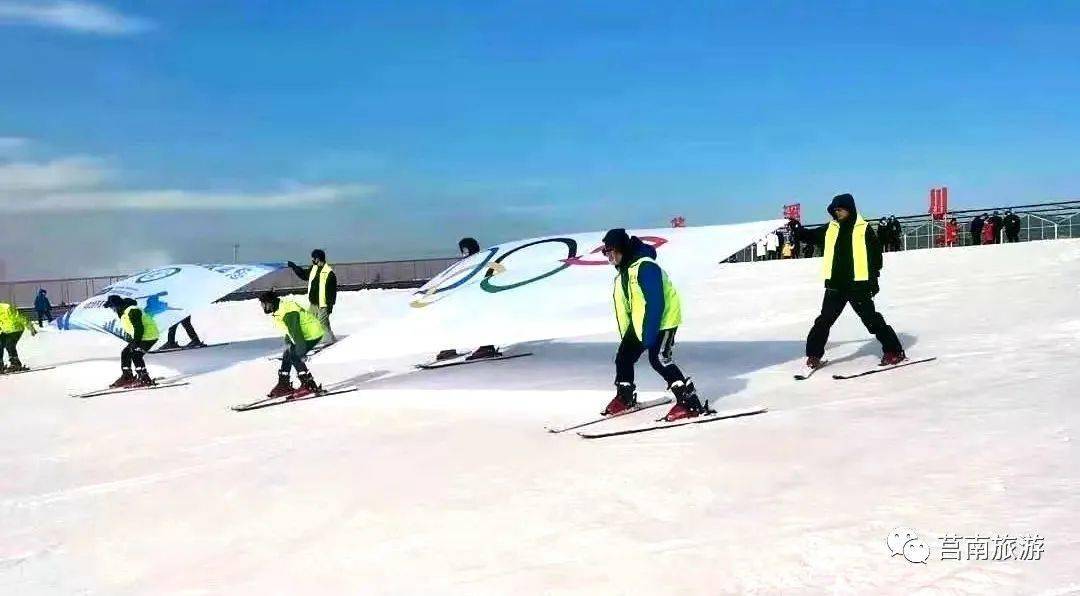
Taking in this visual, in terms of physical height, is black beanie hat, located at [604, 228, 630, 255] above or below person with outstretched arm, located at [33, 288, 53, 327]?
above

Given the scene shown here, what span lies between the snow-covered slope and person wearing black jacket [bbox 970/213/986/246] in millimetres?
15693

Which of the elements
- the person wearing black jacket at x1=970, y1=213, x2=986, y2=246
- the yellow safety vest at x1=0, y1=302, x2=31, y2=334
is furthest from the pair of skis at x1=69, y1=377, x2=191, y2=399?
the person wearing black jacket at x1=970, y1=213, x2=986, y2=246

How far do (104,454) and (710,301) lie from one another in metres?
13.0

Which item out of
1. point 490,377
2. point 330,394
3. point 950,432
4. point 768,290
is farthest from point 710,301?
point 950,432

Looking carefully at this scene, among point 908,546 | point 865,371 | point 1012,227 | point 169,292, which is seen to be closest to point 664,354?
point 865,371

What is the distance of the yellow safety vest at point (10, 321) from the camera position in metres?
16.8

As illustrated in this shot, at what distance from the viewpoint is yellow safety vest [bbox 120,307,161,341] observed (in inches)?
525

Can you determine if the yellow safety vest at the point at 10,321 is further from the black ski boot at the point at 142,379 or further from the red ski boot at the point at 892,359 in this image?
the red ski boot at the point at 892,359

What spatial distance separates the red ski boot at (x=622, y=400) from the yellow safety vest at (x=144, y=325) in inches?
341

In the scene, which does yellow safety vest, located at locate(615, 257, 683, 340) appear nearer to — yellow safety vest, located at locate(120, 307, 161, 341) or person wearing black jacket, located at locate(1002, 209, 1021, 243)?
yellow safety vest, located at locate(120, 307, 161, 341)

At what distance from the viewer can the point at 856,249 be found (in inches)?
360

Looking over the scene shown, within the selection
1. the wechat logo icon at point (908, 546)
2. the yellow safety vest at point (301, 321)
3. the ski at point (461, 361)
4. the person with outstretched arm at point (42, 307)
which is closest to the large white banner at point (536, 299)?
the yellow safety vest at point (301, 321)

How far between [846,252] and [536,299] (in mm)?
3401

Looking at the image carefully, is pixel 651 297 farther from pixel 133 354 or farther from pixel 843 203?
pixel 133 354
